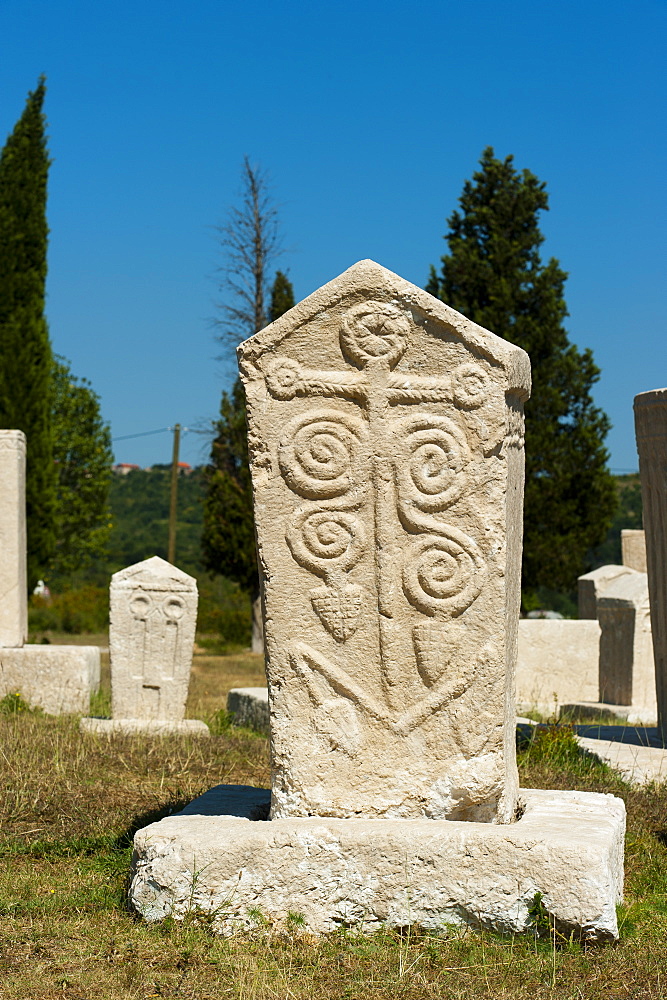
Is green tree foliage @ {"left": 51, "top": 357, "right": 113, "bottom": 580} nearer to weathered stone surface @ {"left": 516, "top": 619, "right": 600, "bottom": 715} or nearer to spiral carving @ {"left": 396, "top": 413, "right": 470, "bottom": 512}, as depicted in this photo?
weathered stone surface @ {"left": 516, "top": 619, "right": 600, "bottom": 715}

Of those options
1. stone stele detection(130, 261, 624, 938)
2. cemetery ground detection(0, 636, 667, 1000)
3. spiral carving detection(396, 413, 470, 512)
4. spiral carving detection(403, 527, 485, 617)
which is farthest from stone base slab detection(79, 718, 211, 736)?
spiral carving detection(396, 413, 470, 512)

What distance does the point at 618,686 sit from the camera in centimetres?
939

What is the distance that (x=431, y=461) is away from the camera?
3.62 meters

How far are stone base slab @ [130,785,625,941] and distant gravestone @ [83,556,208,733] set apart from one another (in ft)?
16.2

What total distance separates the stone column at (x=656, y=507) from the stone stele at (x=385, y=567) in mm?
2344

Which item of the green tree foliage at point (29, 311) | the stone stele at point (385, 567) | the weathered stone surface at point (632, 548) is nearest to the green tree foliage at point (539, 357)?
the weathered stone surface at point (632, 548)

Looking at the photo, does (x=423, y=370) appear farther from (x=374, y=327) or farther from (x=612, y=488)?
(x=612, y=488)

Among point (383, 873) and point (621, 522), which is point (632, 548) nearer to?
point (383, 873)

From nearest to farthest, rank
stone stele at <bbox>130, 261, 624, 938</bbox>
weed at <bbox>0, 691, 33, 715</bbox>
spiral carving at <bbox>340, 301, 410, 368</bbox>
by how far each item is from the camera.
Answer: stone stele at <bbox>130, 261, 624, 938</bbox> < spiral carving at <bbox>340, 301, 410, 368</bbox> < weed at <bbox>0, 691, 33, 715</bbox>

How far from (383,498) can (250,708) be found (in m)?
5.29

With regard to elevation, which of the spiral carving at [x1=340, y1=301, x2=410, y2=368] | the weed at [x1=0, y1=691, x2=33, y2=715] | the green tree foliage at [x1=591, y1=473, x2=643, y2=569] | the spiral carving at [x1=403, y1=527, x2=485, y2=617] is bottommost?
the weed at [x1=0, y1=691, x2=33, y2=715]

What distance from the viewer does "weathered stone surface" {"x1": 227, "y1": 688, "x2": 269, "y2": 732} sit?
331 inches

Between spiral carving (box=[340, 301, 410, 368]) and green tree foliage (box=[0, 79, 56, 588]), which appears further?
green tree foliage (box=[0, 79, 56, 588])

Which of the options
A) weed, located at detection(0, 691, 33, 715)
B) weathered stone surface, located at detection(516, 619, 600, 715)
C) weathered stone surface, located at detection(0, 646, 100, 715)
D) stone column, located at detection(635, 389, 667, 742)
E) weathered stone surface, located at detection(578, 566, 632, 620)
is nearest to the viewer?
stone column, located at detection(635, 389, 667, 742)
